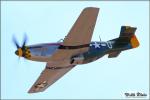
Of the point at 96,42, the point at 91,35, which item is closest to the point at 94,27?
the point at 91,35

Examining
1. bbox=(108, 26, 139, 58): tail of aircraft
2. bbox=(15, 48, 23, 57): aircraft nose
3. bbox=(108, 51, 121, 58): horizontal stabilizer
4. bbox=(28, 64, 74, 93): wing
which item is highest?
bbox=(108, 26, 139, 58): tail of aircraft

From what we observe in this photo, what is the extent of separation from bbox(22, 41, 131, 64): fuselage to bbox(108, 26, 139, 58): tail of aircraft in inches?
24.2

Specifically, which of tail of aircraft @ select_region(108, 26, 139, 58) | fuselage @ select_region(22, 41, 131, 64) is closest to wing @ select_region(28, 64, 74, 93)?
fuselage @ select_region(22, 41, 131, 64)

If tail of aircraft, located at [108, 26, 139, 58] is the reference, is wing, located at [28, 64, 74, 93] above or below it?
below

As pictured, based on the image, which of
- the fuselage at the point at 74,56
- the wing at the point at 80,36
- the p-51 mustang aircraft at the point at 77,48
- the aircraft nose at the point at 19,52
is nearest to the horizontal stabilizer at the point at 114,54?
the p-51 mustang aircraft at the point at 77,48

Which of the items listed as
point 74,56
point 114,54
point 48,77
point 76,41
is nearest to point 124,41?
point 114,54

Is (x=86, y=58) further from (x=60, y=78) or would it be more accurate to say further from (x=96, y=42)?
(x=60, y=78)

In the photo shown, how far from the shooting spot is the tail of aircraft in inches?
1390

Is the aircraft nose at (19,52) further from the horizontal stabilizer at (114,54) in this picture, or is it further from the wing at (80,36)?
the horizontal stabilizer at (114,54)

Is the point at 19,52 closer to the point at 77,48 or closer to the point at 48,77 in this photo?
the point at 77,48

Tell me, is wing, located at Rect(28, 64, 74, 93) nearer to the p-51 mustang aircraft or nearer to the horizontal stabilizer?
the p-51 mustang aircraft

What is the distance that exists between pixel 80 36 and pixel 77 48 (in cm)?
96

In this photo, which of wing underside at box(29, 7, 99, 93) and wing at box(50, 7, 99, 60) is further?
wing underside at box(29, 7, 99, 93)

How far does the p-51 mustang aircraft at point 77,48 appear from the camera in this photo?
1242 inches
